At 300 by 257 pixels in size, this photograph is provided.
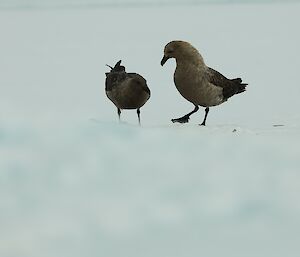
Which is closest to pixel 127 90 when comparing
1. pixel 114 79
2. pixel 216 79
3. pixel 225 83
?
pixel 114 79

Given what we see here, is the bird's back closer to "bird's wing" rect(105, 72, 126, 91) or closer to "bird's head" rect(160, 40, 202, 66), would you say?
"bird's wing" rect(105, 72, 126, 91)

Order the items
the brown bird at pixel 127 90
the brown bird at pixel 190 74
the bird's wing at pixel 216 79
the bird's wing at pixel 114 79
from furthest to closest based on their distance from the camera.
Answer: the bird's wing at pixel 114 79
the brown bird at pixel 127 90
the bird's wing at pixel 216 79
the brown bird at pixel 190 74

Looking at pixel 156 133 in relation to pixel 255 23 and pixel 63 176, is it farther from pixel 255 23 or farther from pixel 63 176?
pixel 255 23

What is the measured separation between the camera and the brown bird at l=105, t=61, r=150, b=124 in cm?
1001

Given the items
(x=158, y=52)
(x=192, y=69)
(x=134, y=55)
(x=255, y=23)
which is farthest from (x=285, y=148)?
(x=255, y=23)

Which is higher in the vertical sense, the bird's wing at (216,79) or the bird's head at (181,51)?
the bird's head at (181,51)

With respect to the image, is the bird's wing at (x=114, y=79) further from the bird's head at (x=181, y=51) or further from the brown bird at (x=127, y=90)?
the bird's head at (x=181, y=51)

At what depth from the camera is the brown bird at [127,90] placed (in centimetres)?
1001

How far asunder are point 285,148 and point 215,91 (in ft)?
10.5

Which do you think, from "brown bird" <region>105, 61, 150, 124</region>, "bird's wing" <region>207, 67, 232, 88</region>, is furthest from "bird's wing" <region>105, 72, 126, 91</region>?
"bird's wing" <region>207, 67, 232, 88</region>

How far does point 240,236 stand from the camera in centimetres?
506

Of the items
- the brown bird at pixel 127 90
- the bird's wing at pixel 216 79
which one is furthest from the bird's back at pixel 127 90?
the bird's wing at pixel 216 79

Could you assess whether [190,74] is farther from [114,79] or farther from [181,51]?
[114,79]

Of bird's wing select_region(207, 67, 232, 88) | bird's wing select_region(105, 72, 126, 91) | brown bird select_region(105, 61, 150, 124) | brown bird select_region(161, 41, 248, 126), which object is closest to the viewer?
brown bird select_region(161, 41, 248, 126)
